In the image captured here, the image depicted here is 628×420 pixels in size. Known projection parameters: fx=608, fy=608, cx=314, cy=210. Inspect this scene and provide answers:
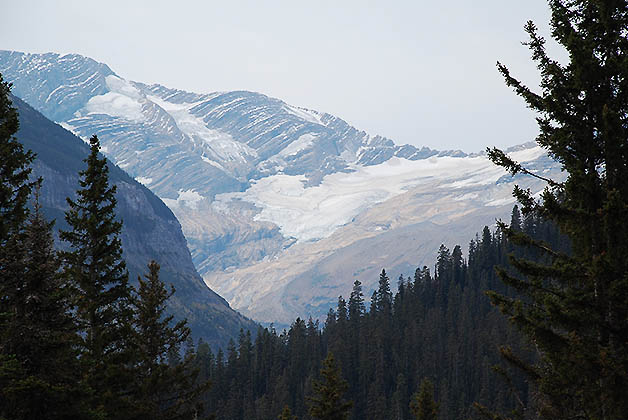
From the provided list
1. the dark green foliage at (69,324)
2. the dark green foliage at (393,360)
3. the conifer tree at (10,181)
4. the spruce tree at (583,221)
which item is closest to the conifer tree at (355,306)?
the dark green foliage at (393,360)

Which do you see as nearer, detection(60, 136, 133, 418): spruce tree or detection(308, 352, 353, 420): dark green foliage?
detection(60, 136, 133, 418): spruce tree

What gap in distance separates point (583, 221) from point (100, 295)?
2000cm

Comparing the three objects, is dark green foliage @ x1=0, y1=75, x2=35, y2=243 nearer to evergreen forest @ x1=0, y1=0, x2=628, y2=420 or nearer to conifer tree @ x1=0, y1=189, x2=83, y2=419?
evergreen forest @ x1=0, y1=0, x2=628, y2=420

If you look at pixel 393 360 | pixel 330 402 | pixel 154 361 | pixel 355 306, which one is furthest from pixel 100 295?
pixel 355 306

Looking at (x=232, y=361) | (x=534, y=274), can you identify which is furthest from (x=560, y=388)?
(x=232, y=361)

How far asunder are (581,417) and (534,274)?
3.40 m

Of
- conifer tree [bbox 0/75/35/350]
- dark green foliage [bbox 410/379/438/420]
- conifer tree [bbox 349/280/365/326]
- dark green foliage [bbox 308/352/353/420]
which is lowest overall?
conifer tree [bbox 349/280/365/326]

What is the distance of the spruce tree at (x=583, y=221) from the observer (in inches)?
520

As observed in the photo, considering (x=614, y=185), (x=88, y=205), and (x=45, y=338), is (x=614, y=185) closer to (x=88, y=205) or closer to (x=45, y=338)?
(x=45, y=338)

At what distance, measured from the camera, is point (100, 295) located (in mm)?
26250

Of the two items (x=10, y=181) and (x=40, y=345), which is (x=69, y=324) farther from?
(x=10, y=181)

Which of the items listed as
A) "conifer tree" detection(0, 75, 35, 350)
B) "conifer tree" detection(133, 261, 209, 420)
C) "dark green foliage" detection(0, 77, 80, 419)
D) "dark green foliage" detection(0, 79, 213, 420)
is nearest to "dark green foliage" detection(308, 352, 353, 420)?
"dark green foliage" detection(0, 79, 213, 420)

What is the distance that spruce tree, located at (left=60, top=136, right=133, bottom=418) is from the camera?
77.8 ft

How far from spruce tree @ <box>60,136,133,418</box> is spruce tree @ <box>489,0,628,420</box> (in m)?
15.5
